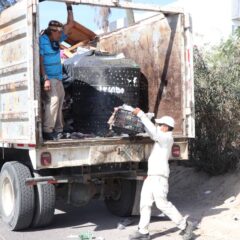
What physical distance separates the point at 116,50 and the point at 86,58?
1.36 m

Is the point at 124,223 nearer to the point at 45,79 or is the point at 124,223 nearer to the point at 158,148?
the point at 158,148

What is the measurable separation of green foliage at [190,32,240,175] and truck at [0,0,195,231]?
1.58 meters

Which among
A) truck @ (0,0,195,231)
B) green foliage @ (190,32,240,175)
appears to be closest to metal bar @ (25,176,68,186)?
truck @ (0,0,195,231)

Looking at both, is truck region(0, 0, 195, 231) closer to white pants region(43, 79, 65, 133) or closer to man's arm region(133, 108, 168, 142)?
white pants region(43, 79, 65, 133)

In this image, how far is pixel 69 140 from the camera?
7082mm

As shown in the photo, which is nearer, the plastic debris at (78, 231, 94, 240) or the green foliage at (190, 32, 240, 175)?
the plastic debris at (78, 231, 94, 240)

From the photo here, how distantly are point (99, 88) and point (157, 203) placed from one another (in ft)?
6.54

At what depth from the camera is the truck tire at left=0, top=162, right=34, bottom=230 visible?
287 inches

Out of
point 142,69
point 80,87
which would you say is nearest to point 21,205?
point 80,87

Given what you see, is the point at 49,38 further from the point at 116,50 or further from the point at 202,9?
the point at 202,9

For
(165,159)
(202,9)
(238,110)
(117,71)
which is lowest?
(165,159)

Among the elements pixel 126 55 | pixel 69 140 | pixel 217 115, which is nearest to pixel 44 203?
pixel 69 140

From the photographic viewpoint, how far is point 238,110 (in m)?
9.84

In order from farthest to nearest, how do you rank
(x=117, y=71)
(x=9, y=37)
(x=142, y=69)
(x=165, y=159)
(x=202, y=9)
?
(x=202, y=9)
(x=142, y=69)
(x=117, y=71)
(x=9, y=37)
(x=165, y=159)
